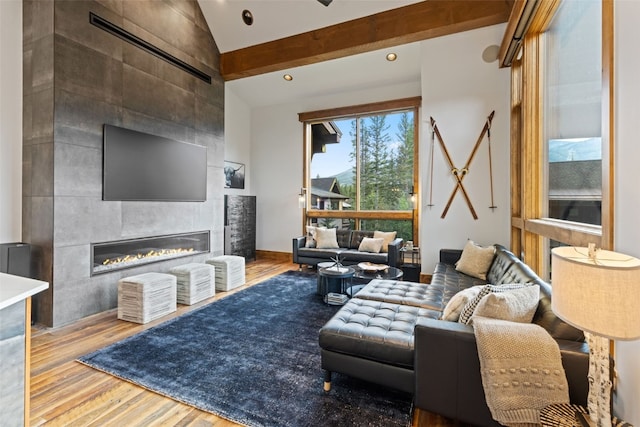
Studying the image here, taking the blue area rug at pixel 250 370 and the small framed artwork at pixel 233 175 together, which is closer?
the blue area rug at pixel 250 370

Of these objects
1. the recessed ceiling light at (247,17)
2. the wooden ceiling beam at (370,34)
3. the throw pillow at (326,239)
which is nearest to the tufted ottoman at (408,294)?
the throw pillow at (326,239)

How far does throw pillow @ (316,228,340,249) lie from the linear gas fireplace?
80.9 inches

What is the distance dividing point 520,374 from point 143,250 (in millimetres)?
4274

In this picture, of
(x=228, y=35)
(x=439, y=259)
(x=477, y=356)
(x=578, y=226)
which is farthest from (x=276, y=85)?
(x=477, y=356)

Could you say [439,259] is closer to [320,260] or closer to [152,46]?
[320,260]

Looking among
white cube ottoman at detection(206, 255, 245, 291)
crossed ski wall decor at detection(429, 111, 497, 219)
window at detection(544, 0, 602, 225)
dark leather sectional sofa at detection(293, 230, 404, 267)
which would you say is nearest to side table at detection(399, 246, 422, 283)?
dark leather sectional sofa at detection(293, 230, 404, 267)

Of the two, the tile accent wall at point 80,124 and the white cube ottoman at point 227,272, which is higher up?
the tile accent wall at point 80,124

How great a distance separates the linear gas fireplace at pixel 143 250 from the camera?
3600mm

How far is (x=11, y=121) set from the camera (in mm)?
3250

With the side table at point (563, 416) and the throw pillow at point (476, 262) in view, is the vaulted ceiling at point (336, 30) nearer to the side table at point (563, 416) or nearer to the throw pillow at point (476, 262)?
the throw pillow at point (476, 262)

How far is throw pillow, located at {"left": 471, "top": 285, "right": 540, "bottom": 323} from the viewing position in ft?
5.59

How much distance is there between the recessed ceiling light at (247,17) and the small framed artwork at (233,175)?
2713 mm

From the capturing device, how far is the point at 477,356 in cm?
163

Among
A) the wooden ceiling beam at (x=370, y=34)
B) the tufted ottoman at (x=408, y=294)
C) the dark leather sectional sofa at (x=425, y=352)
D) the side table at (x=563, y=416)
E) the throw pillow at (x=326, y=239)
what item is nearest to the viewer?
the side table at (x=563, y=416)
